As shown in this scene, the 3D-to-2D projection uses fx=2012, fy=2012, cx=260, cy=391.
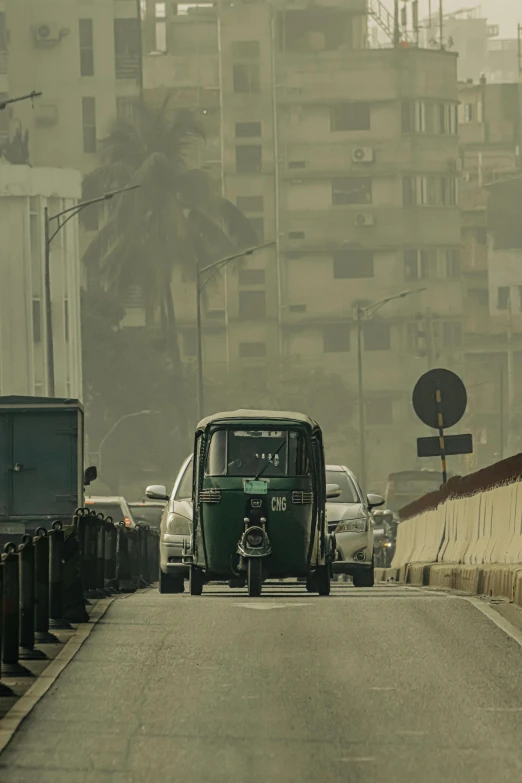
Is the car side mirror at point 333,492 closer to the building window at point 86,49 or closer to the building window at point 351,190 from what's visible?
the building window at point 351,190

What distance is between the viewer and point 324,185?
152m

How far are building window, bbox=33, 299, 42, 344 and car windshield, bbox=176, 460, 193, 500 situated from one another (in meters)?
67.1

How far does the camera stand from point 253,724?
987 cm

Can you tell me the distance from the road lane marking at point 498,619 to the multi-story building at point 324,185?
427ft

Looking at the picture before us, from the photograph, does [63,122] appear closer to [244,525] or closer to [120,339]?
[120,339]

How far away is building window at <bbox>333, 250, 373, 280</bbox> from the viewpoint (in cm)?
15138

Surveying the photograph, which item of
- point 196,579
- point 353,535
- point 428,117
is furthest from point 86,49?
point 196,579

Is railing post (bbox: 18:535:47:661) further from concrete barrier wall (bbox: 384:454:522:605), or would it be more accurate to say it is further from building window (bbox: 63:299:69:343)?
building window (bbox: 63:299:69:343)

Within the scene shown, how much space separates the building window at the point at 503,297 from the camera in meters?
161

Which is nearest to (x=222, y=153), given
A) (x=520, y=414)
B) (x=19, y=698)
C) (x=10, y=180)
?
(x=520, y=414)

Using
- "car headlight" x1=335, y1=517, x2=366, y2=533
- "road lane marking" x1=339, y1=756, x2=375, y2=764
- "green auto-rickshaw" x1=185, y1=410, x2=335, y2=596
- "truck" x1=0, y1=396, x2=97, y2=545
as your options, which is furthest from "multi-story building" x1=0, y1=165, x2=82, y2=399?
"road lane marking" x1=339, y1=756, x2=375, y2=764

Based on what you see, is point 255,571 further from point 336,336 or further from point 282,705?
point 336,336

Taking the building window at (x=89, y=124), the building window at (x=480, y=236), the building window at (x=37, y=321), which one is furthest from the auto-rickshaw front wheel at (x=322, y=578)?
the building window at (x=480, y=236)

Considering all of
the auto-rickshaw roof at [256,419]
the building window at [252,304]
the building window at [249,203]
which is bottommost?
the auto-rickshaw roof at [256,419]
